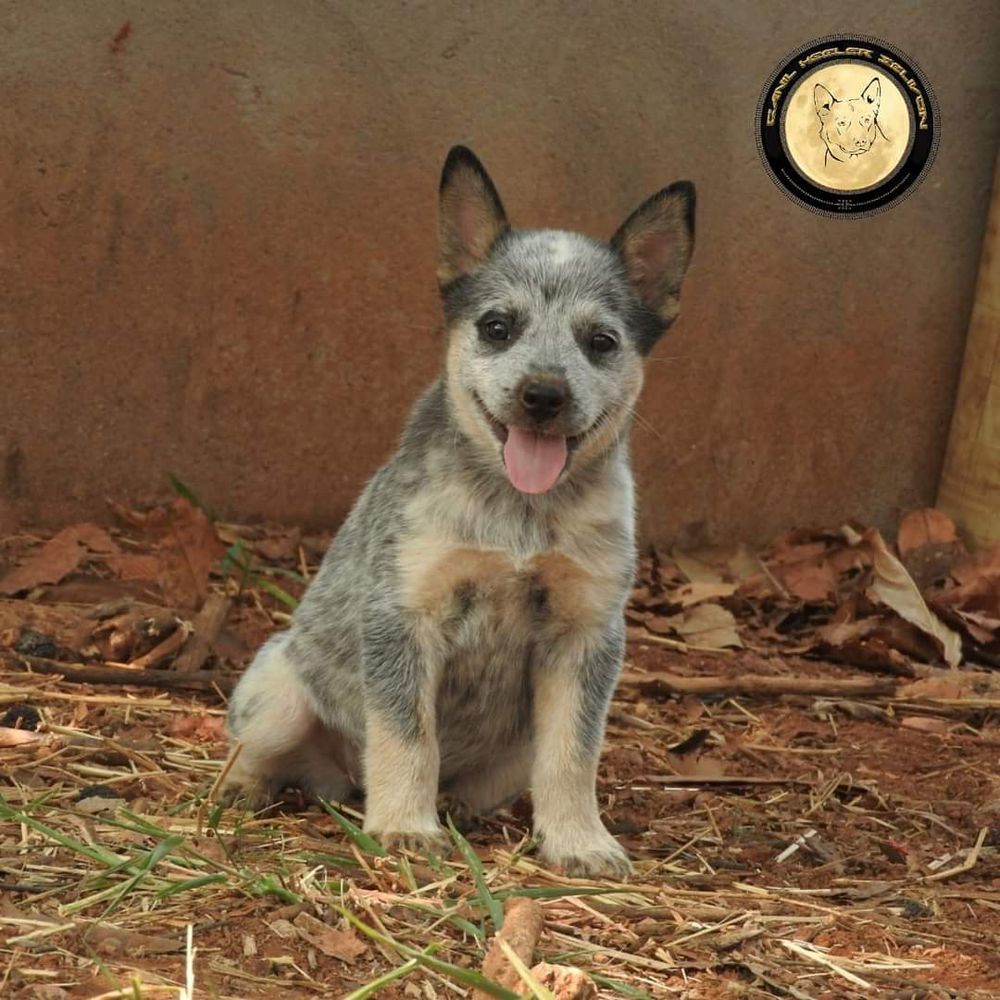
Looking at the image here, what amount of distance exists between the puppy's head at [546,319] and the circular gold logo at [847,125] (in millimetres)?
2452

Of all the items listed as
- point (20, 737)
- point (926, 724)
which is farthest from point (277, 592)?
point (926, 724)

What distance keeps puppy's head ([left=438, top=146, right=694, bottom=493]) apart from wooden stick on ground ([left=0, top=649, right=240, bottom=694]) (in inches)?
69.7

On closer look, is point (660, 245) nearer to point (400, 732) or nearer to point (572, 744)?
point (572, 744)

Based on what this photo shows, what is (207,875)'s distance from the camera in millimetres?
4078

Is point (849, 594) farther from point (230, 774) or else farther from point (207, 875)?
point (207, 875)

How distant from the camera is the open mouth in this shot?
463cm

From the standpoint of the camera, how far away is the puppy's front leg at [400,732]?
4.63m

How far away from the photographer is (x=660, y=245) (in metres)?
5.07

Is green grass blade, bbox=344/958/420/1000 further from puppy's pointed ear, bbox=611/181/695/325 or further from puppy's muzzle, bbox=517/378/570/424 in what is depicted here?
puppy's pointed ear, bbox=611/181/695/325

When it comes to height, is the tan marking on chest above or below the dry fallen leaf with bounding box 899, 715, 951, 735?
above

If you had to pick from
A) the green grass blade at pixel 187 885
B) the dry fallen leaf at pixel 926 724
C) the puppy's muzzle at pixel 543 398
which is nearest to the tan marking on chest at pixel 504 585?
the puppy's muzzle at pixel 543 398

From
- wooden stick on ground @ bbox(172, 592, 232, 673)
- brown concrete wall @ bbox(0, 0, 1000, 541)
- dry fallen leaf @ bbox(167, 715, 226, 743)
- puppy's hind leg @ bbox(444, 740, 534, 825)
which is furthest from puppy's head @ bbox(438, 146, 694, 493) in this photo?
brown concrete wall @ bbox(0, 0, 1000, 541)

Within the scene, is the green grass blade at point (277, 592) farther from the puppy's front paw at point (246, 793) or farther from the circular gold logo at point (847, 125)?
the circular gold logo at point (847, 125)

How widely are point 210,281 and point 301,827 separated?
309 cm
